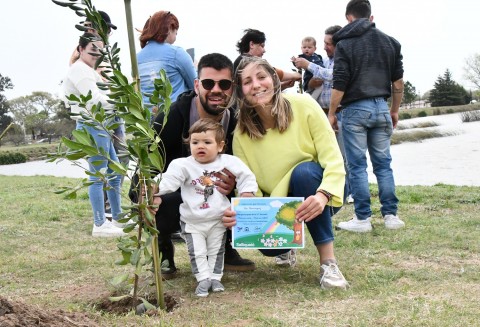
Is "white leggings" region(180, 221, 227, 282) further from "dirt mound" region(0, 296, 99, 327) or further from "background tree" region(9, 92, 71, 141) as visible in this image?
"background tree" region(9, 92, 71, 141)

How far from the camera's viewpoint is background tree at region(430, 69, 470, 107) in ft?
185

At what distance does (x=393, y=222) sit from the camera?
15.0ft

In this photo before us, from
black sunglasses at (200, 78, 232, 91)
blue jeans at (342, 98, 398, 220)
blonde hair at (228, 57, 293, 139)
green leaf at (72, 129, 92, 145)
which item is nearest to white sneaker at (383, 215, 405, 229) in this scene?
blue jeans at (342, 98, 398, 220)

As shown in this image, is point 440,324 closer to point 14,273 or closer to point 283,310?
point 283,310

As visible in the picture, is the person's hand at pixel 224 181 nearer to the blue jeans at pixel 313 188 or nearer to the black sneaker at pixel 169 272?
the blue jeans at pixel 313 188

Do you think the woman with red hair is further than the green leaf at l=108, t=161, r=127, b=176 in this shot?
Yes

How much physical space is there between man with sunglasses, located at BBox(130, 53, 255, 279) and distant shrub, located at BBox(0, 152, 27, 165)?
2688cm

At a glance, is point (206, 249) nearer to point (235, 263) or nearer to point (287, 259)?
point (235, 263)

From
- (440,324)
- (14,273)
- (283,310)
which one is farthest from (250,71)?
(14,273)

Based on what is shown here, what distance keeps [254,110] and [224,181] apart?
459mm

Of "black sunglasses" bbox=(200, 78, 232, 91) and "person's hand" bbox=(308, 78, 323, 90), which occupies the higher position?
"person's hand" bbox=(308, 78, 323, 90)

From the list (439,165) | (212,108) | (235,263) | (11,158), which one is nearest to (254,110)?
(212,108)

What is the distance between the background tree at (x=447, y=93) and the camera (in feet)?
185

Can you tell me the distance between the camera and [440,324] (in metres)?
2.30
